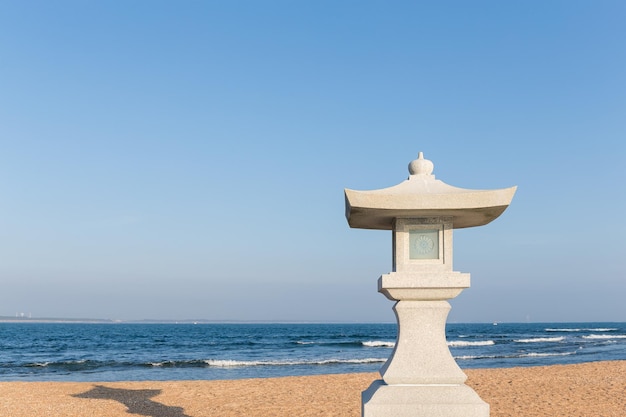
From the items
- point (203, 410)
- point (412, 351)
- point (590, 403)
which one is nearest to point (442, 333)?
point (412, 351)

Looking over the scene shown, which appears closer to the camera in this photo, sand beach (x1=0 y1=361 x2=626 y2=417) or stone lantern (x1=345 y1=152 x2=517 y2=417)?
stone lantern (x1=345 y1=152 x2=517 y2=417)

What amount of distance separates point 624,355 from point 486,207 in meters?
28.8

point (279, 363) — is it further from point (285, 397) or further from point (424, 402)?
point (424, 402)

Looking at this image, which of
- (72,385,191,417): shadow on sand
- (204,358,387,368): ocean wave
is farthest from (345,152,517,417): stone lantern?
(204,358,387,368): ocean wave

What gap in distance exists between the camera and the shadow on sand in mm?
10586

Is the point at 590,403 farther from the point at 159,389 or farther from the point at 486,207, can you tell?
the point at 159,389

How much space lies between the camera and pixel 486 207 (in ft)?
19.7

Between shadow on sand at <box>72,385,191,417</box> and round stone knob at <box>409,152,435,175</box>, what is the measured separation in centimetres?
652

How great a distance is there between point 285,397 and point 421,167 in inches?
305

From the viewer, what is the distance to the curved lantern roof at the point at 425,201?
599 cm

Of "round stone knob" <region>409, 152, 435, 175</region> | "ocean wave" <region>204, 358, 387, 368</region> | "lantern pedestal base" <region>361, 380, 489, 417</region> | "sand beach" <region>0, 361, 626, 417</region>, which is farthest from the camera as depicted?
"ocean wave" <region>204, 358, 387, 368</region>

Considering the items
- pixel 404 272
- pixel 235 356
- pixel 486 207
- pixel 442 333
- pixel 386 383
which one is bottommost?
pixel 235 356

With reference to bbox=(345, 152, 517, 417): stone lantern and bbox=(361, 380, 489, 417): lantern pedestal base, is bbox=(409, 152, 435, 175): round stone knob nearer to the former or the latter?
bbox=(345, 152, 517, 417): stone lantern

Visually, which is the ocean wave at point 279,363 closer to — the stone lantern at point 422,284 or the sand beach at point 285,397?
the sand beach at point 285,397
